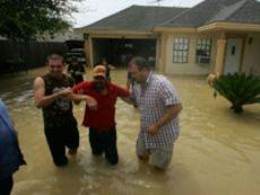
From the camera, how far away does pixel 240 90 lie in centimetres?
810

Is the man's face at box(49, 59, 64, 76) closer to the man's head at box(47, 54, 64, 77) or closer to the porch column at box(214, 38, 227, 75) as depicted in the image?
the man's head at box(47, 54, 64, 77)

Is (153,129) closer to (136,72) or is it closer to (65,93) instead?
(136,72)

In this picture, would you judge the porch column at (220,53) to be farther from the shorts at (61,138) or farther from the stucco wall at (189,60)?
the shorts at (61,138)

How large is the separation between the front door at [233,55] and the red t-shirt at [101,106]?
13.0 metres

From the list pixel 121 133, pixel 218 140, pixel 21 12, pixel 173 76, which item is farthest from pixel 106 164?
pixel 173 76

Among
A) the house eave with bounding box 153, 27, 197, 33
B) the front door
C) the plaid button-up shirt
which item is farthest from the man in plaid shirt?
the house eave with bounding box 153, 27, 197, 33

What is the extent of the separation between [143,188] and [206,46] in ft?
48.3

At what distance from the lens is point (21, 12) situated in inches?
481

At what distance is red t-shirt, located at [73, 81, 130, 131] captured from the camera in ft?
14.8

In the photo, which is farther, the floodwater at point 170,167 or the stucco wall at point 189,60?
the stucco wall at point 189,60

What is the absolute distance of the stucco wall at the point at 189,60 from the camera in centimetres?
1738

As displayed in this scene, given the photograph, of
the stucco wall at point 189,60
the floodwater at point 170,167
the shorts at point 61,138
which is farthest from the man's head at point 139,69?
the stucco wall at point 189,60

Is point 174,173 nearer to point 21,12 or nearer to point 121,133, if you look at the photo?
point 121,133

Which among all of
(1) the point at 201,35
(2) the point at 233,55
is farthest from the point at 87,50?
(2) the point at 233,55
